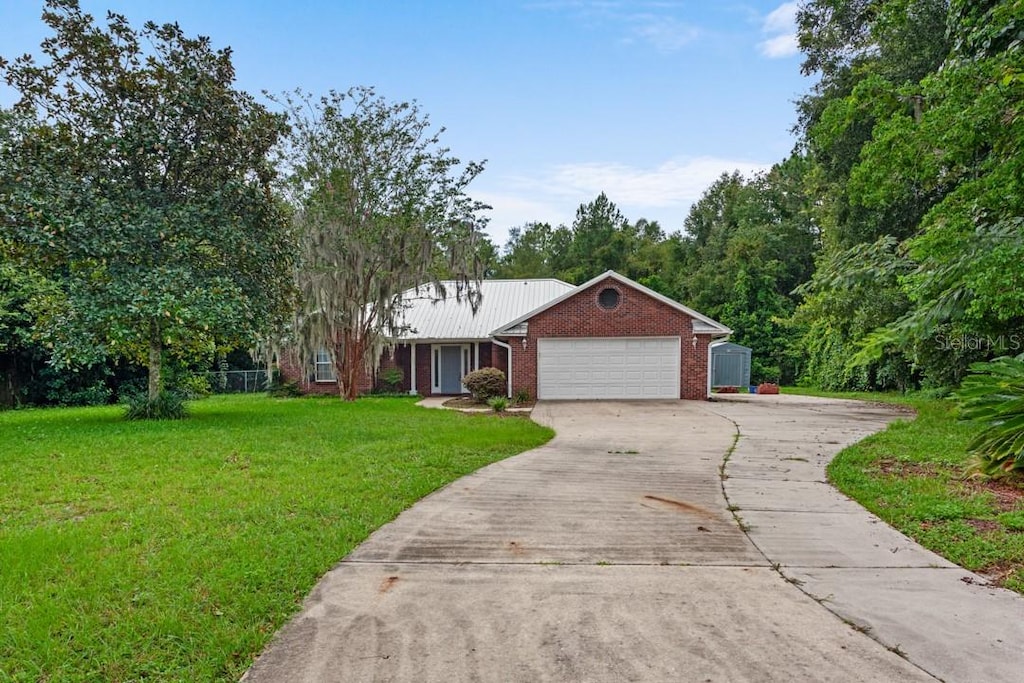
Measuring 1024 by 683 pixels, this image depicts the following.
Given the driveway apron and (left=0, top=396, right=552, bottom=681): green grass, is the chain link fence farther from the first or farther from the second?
the driveway apron

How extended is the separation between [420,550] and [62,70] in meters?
12.5

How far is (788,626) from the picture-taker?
322cm

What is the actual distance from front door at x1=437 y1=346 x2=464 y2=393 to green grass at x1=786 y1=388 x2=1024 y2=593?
14835 mm

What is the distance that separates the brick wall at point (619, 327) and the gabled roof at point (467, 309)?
310 cm

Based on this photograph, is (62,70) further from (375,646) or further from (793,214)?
(793,214)

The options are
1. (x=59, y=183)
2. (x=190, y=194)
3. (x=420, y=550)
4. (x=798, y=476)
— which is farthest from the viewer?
(x=190, y=194)

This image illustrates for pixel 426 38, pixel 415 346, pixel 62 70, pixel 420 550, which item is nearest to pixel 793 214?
pixel 415 346

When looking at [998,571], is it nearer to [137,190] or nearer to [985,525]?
[985,525]

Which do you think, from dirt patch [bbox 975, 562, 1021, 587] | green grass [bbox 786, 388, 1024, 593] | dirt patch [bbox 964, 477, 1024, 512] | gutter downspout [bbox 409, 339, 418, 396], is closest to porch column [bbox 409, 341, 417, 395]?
gutter downspout [bbox 409, 339, 418, 396]

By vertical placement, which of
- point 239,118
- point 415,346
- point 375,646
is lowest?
point 375,646

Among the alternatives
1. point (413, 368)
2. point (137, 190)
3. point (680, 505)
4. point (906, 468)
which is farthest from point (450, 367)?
point (680, 505)

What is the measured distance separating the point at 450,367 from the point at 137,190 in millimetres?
12476

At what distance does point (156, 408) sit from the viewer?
509 inches

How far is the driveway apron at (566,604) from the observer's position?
9.21ft
